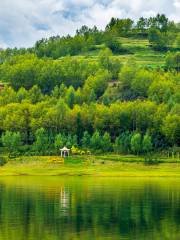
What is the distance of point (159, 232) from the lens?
49.0 meters

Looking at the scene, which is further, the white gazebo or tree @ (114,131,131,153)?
tree @ (114,131,131,153)

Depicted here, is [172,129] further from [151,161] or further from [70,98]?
[70,98]

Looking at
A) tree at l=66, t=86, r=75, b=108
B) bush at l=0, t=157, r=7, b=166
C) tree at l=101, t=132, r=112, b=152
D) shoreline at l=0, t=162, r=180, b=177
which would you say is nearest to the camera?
shoreline at l=0, t=162, r=180, b=177

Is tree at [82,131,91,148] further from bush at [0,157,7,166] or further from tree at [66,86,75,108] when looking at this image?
tree at [66,86,75,108]

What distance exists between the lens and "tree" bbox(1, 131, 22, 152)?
148000 millimetres

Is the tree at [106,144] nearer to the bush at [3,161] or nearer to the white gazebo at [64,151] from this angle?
the white gazebo at [64,151]

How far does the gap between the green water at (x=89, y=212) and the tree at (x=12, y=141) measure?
5437 centimetres

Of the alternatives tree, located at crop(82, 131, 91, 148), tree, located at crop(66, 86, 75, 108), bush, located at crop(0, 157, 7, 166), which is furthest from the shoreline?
tree, located at crop(66, 86, 75, 108)

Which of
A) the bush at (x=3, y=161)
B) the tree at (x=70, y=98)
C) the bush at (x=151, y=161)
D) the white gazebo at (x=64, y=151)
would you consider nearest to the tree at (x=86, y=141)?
the white gazebo at (x=64, y=151)

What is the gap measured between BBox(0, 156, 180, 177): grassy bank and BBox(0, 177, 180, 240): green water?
25.6 m

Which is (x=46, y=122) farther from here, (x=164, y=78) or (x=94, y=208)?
(x=94, y=208)

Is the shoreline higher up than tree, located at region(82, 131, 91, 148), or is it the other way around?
tree, located at region(82, 131, 91, 148)

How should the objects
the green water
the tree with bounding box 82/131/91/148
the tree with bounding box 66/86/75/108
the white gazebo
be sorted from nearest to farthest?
the green water, the white gazebo, the tree with bounding box 82/131/91/148, the tree with bounding box 66/86/75/108

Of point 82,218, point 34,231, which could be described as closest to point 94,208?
point 82,218
